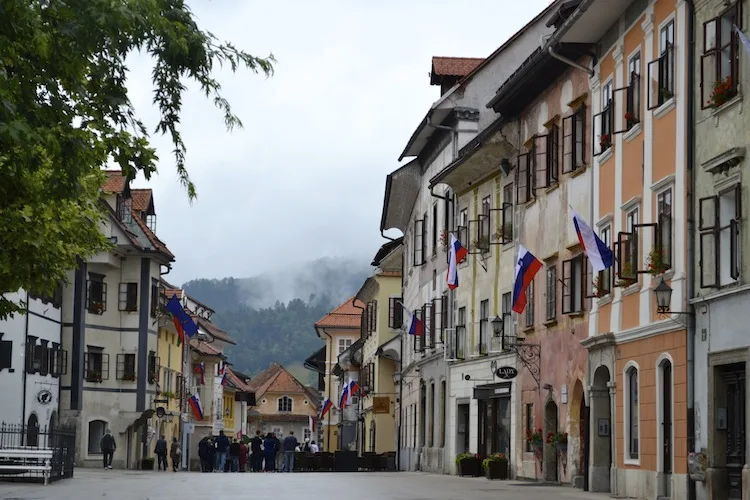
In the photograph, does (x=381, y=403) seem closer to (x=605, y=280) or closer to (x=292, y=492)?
(x=605, y=280)

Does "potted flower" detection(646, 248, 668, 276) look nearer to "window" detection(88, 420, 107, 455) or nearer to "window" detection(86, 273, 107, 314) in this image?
"window" detection(86, 273, 107, 314)

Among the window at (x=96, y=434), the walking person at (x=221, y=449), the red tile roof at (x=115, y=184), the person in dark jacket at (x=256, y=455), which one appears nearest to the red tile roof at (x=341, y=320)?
the red tile roof at (x=115, y=184)

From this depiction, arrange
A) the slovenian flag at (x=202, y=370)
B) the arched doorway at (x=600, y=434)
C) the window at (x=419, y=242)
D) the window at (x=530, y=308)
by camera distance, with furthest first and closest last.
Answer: the slovenian flag at (x=202, y=370)
the window at (x=419, y=242)
the window at (x=530, y=308)
the arched doorway at (x=600, y=434)

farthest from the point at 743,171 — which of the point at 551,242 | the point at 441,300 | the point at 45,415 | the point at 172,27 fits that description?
the point at 45,415

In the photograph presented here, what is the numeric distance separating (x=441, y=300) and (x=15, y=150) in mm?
34684

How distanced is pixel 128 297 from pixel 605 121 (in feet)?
133

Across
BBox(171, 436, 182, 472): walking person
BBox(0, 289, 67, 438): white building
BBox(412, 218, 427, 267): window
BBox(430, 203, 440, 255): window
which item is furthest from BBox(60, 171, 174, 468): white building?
BBox(430, 203, 440, 255): window

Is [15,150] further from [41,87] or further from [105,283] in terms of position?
[105,283]

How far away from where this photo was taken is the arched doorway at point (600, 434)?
3155 centimetres

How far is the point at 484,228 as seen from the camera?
44906mm

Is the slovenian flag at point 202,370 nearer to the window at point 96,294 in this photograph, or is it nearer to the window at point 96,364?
the window at point 96,364

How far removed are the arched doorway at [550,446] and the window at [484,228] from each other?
7744mm

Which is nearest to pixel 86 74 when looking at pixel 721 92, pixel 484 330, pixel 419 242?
pixel 721 92

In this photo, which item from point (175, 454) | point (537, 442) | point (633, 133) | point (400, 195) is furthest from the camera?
point (175, 454)
